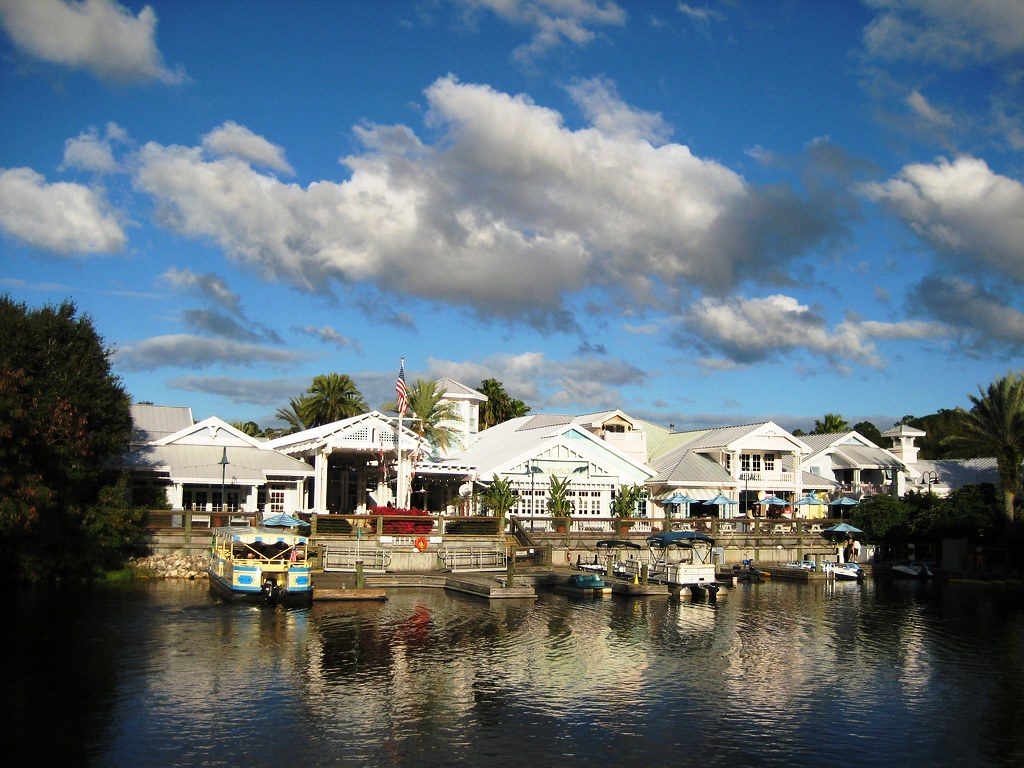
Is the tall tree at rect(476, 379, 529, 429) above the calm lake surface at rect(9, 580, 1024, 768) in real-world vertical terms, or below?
above

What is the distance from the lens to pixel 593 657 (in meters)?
31.9

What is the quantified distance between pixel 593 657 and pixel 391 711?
9403 millimetres

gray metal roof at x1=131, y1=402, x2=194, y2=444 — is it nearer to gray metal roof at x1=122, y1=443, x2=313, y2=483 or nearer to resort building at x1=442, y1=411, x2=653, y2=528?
gray metal roof at x1=122, y1=443, x2=313, y2=483

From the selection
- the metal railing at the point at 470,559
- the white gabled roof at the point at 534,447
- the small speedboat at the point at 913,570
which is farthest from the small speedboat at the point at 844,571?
the metal railing at the point at 470,559

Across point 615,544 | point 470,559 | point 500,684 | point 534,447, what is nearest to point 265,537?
point 470,559

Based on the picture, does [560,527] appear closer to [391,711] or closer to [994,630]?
[994,630]

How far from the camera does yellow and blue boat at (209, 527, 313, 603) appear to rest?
41.5 meters

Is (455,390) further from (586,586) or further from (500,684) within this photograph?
(500,684)

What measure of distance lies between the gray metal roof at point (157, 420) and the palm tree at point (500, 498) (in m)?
22.2

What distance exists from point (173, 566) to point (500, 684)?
28376 millimetres

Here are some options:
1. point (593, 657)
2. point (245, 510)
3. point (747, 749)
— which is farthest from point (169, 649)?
point (245, 510)

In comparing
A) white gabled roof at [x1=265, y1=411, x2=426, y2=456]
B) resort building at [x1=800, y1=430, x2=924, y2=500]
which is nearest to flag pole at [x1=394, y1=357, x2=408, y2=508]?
white gabled roof at [x1=265, y1=411, x2=426, y2=456]

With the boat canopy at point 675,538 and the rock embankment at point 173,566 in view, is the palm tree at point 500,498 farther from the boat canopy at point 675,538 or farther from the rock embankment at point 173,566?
the rock embankment at point 173,566

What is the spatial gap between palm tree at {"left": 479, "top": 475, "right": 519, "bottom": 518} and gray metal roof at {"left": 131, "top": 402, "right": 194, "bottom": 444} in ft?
73.0
